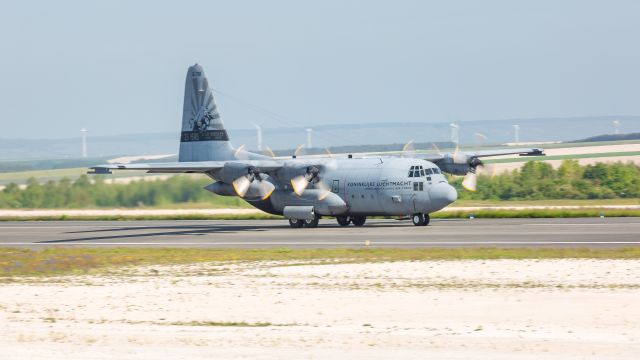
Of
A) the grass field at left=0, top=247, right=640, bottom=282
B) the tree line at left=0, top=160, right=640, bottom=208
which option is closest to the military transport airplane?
the grass field at left=0, top=247, right=640, bottom=282

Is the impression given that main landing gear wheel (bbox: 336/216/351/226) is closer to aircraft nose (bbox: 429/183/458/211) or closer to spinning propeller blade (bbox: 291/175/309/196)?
spinning propeller blade (bbox: 291/175/309/196)

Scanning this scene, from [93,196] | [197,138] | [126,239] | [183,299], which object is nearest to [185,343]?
[183,299]

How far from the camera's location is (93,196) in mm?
71625

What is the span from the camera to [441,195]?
46844 mm

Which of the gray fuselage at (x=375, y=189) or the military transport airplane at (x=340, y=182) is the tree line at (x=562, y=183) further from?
the gray fuselage at (x=375, y=189)

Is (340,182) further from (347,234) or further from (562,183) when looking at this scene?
(562,183)

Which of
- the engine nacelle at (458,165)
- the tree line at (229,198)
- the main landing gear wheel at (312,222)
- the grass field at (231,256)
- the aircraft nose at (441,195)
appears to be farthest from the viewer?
the tree line at (229,198)

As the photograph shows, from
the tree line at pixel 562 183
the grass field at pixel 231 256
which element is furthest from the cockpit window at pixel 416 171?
the tree line at pixel 562 183

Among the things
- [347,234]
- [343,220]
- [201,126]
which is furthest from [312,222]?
[201,126]

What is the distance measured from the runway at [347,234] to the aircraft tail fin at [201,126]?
12.9 ft

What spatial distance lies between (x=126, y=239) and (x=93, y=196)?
1102 inches

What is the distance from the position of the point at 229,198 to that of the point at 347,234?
33.7 m

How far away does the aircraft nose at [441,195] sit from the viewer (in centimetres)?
4680

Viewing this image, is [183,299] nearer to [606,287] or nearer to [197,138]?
[606,287]
